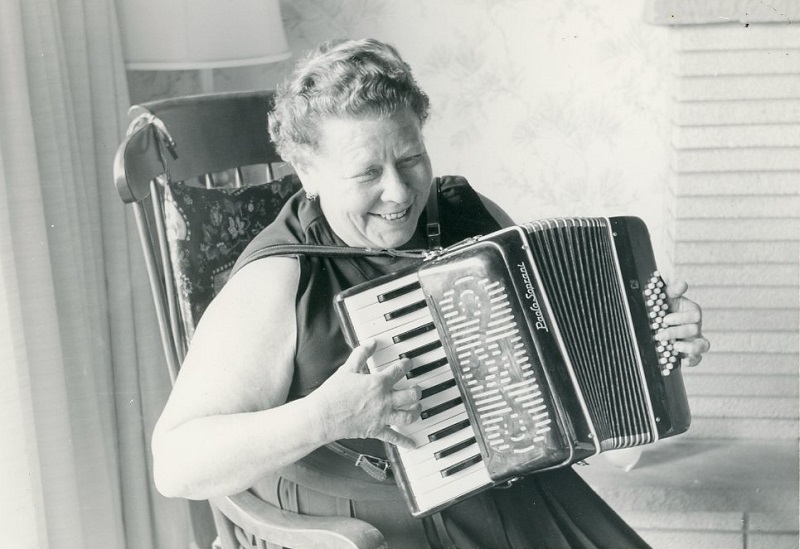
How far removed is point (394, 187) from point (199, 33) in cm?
63

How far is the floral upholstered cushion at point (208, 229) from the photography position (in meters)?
1.52

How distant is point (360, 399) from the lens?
3.75ft

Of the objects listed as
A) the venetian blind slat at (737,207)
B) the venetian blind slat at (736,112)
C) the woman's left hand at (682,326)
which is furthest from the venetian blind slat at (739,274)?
the woman's left hand at (682,326)

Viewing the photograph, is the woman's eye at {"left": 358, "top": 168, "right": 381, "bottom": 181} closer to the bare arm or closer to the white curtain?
the bare arm

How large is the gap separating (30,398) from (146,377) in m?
0.37

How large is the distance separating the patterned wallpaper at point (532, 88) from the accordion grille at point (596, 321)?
21.8 inches

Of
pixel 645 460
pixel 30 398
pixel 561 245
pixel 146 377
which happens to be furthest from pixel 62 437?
pixel 645 460

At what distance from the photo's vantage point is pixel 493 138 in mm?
1753

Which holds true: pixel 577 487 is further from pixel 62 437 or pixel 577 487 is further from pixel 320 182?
pixel 62 437

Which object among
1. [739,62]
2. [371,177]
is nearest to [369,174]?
[371,177]

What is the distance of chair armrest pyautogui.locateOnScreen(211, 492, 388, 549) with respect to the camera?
1122mm

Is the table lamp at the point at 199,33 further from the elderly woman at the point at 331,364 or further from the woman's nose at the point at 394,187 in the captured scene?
the woman's nose at the point at 394,187

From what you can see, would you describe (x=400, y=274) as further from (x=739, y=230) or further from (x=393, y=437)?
(x=739, y=230)

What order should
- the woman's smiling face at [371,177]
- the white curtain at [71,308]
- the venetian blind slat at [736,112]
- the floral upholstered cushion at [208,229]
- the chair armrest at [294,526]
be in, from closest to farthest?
the chair armrest at [294,526]
the woman's smiling face at [371,177]
the white curtain at [71,308]
the floral upholstered cushion at [208,229]
the venetian blind slat at [736,112]
